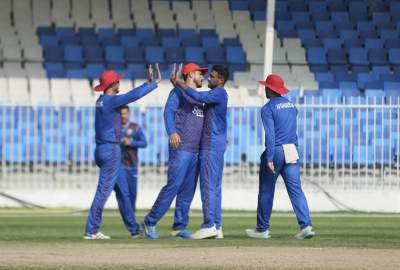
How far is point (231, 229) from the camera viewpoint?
19406 mm

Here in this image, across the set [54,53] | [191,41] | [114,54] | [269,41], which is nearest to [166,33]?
[191,41]

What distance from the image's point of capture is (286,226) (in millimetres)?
20375

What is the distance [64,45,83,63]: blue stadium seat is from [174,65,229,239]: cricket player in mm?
15945

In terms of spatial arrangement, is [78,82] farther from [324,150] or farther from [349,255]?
[349,255]

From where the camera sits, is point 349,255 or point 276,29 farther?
point 276,29

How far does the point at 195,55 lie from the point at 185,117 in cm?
1614

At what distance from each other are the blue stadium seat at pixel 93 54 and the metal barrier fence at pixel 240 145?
5.98 metres

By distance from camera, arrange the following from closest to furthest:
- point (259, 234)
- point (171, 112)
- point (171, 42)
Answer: point (171, 112) < point (259, 234) < point (171, 42)

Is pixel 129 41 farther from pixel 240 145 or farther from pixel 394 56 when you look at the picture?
pixel 240 145

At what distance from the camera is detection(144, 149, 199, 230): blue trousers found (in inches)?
633

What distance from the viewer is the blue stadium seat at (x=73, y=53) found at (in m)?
32.0

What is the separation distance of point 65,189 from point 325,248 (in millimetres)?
12593

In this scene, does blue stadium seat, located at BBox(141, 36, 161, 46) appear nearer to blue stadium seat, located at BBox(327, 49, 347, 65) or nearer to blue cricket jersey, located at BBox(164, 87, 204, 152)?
blue stadium seat, located at BBox(327, 49, 347, 65)

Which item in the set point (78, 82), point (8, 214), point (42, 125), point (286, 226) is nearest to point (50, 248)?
point (286, 226)
